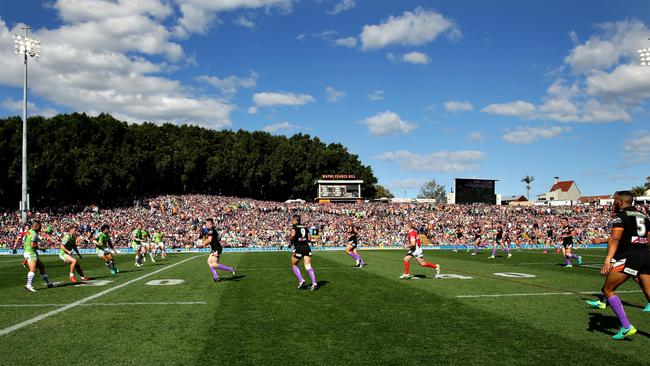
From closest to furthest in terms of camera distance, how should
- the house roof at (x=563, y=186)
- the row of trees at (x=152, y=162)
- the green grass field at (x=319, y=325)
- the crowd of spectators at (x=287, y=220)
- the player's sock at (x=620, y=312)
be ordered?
1. the green grass field at (x=319, y=325)
2. the player's sock at (x=620, y=312)
3. the crowd of spectators at (x=287, y=220)
4. the row of trees at (x=152, y=162)
5. the house roof at (x=563, y=186)

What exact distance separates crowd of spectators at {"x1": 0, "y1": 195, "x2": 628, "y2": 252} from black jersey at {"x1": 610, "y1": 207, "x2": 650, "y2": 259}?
35.3 m

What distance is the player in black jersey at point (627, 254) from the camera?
288 inches

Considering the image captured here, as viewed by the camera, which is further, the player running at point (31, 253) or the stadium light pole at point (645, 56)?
the stadium light pole at point (645, 56)

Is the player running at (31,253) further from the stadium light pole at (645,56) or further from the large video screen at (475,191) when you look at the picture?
the large video screen at (475,191)

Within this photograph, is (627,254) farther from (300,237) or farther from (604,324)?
(300,237)

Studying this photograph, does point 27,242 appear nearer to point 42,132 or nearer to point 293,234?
point 293,234

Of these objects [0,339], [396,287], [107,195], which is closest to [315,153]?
[107,195]

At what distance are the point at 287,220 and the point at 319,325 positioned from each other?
151ft

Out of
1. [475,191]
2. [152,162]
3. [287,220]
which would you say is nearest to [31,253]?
[287,220]

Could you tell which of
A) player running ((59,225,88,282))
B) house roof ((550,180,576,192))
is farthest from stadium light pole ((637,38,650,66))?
house roof ((550,180,576,192))

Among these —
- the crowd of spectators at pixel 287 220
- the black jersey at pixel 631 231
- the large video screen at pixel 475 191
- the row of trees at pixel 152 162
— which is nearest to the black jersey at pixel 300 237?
the black jersey at pixel 631 231

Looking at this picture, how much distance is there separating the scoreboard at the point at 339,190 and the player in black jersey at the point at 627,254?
6993cm

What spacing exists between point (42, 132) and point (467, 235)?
5706 centimetres

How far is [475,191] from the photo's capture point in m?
70.9
